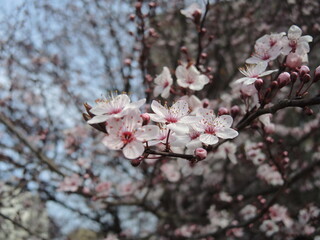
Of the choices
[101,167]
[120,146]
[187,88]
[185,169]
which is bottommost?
[120,146]

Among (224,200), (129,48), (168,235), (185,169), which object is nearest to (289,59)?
(185,169)

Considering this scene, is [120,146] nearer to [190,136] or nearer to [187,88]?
[190,136]

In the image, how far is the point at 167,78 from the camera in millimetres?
1946

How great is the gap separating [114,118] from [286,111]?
4.81 meters

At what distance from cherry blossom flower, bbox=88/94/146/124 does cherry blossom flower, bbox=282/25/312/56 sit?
93 cm

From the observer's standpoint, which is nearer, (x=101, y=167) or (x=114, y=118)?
(x=114, y=118)

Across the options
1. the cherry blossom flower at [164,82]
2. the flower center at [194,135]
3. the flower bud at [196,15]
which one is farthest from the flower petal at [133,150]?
the flower bud at [196,15]

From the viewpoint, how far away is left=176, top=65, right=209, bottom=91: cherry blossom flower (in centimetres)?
187

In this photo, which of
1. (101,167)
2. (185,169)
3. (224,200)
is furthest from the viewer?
(101,167)

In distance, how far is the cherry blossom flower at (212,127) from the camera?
4.18 feet

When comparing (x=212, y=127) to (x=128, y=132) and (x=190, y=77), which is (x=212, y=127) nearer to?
(x=128, y=132)

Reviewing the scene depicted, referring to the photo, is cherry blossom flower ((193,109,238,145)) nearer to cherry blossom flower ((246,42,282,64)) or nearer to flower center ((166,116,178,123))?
flower center ((166,116,178,123))

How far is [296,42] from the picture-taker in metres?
1.55

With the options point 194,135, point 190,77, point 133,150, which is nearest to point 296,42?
point 190,77
